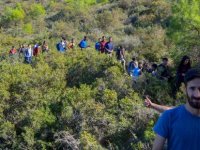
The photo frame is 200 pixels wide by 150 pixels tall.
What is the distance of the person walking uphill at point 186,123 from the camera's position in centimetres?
274

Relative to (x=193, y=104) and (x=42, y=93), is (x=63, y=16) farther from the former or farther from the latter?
(x=193, y=104)

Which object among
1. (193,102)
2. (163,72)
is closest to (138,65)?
(163,72)

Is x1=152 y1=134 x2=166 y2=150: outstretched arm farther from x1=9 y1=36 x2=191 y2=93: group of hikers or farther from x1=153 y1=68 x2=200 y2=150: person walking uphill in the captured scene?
x1=9 y1=36 x2=191 y2=93: group of hikers

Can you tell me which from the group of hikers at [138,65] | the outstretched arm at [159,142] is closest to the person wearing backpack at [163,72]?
the group of hikers at [138,65]

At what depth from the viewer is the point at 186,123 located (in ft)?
9.14

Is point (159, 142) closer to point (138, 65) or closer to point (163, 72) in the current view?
point (163, 72)

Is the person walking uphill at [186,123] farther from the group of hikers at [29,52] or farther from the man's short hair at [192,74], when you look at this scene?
the group of hikers at [29,52]

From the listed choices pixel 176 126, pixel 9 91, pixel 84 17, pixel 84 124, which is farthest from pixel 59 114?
pixel 84 17

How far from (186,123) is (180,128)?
0.17 feet

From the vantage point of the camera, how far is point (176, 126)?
2.80 m

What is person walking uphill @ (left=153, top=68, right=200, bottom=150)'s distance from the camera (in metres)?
2.74

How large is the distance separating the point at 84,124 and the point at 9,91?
9.34ft

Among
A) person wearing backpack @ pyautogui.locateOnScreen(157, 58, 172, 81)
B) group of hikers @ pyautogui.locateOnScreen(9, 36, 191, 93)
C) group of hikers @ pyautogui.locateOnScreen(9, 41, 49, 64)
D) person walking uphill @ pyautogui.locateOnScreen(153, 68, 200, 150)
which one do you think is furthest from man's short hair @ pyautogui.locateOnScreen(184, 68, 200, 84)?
group of hikers @ pyautogui.locateOnScreen(9, 41, 49, 64)

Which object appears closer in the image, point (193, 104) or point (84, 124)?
point (193, 104)
